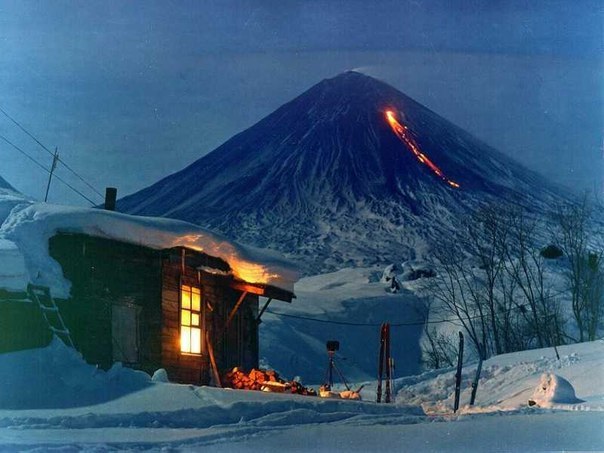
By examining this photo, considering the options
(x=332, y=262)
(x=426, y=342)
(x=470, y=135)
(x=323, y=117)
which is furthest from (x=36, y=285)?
(x=323, y=117)

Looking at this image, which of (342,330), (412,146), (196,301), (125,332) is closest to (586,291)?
(342,330)

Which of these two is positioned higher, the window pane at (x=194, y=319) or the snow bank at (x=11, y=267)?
the snow bank at (x=11, y=267)

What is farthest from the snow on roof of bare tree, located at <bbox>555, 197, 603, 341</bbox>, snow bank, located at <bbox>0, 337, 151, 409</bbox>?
bare tree, located at <bbox>555, 197, 603, 341</bbox>

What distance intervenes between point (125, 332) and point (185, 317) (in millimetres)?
1747

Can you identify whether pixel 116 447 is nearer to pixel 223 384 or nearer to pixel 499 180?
pixel 223 384

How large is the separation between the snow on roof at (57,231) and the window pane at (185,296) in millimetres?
753

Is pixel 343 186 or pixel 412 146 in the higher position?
pixel 412 146

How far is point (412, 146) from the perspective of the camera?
8181 cm

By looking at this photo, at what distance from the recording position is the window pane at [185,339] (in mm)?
16578

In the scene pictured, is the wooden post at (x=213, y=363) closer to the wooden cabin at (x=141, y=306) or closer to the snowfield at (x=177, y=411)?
the wooden cabin at (x=141, y=306)

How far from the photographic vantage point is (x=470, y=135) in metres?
86.3

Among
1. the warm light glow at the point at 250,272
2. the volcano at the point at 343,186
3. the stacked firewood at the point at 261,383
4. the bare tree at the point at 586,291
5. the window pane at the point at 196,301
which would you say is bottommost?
the stacked firewood at the point at 261,383

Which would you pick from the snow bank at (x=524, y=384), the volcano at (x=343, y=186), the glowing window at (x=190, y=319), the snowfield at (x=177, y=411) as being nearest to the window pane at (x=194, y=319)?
the glowing window at (x=190, y=319)

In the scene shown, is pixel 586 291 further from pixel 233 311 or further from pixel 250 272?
pixel 233 311
